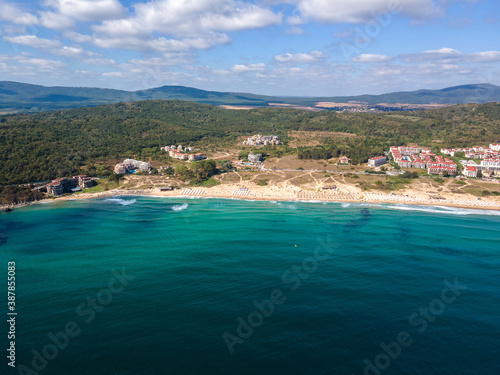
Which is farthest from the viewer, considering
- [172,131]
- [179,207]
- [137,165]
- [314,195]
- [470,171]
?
[172,131]

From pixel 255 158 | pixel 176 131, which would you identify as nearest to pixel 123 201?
pixel 255 158

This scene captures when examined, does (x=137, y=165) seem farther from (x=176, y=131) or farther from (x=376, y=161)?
(x=376, y=161)

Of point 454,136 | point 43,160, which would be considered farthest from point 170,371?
point 454,136

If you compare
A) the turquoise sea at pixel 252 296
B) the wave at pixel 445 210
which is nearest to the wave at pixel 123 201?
the turquoise sea at pixel 252 296

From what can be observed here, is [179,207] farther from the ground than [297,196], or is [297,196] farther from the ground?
[297,196]

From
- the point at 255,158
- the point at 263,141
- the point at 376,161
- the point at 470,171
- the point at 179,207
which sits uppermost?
the point at 263,141
